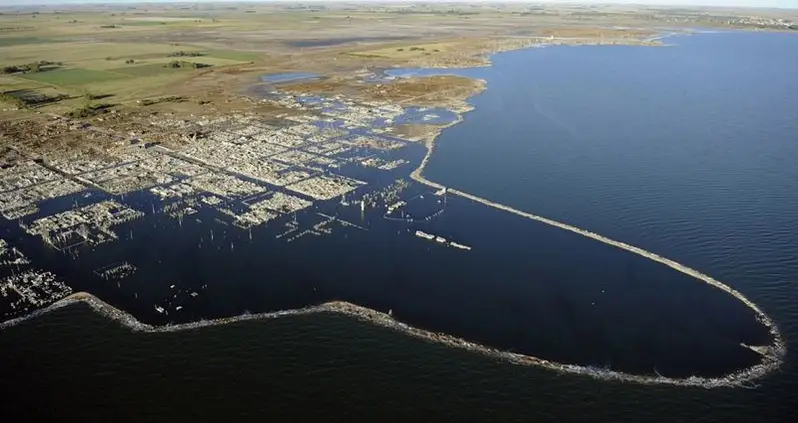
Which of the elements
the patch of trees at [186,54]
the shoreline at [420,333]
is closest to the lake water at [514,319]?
the shoreline at [420,333]

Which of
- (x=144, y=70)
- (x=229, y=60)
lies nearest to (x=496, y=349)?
(x=144, y=70)

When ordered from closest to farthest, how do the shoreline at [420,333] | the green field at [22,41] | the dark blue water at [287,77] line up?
the shoreline at [420,333]
the dark blue water at [287,77]
the green field at [22,41]

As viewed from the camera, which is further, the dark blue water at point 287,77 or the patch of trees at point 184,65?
the patch of trees at point 184,65

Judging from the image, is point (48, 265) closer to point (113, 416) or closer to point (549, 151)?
point (113, 416)

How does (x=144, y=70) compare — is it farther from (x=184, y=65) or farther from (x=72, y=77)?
(x=72, y=77)

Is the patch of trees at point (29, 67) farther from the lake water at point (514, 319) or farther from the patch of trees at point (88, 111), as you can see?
the lake water at point (514, 319)

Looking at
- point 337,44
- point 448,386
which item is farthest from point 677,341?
point 337,44

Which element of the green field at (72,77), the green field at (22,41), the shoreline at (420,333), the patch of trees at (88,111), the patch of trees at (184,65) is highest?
the green field at (22,41)

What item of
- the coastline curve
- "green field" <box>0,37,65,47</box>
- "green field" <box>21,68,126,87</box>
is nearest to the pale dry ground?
"green field" <box>21,68,126,87</box>
